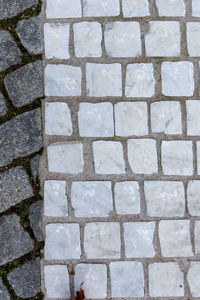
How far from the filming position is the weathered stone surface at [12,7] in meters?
2.26

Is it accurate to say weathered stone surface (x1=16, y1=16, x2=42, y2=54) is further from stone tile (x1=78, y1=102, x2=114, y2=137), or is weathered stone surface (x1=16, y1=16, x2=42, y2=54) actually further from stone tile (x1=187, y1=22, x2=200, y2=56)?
stone tile (x1=187, y1=22, x2=200, y2=56)

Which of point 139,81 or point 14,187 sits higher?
point 139,81

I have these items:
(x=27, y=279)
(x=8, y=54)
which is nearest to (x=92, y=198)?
(x=27, y=279)

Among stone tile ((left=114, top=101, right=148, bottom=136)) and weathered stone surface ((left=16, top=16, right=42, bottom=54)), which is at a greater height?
weathered stone surface ((left=16, top=16, right=42, bottom=54))

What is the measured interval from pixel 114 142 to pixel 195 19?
3.21 ft

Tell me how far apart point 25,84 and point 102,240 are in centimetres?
114

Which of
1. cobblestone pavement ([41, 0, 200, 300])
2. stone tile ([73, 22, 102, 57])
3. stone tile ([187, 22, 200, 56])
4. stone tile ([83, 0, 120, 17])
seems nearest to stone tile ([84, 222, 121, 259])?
cobblestone pavement ([41, 0, 200, 300])

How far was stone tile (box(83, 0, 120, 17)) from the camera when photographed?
2.24 meters

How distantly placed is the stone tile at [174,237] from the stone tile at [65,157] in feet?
2.24

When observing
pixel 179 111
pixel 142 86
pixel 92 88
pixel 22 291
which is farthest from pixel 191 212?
pixel 22 291

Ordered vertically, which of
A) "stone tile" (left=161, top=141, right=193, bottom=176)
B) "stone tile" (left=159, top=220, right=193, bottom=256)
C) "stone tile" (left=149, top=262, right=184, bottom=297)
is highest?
"stone tile" (left=161, top=141, right=193, bottom=176)

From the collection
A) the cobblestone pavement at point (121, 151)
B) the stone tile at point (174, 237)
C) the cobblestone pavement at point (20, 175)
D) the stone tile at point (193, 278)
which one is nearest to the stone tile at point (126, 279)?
the cobblestone pavement at point (121, 151)

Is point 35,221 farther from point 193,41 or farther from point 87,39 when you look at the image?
point 193,41

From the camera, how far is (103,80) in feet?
7.34
